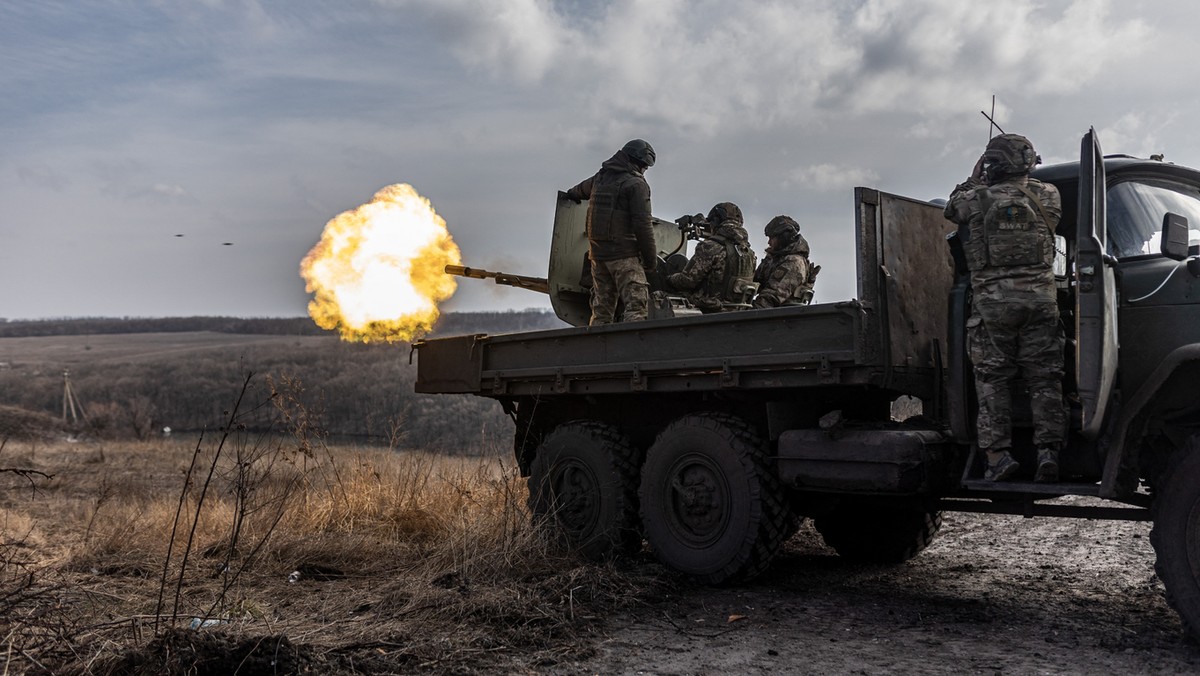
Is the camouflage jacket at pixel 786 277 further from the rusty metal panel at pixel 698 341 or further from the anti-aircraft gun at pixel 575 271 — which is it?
the rusty metal panel at pixel 698 341

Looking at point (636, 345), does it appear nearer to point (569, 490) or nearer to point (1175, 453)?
point (569, 490)

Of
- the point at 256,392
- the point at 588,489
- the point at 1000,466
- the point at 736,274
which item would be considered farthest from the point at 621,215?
the point at 256,392

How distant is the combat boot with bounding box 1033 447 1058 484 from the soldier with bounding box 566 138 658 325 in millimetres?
3705

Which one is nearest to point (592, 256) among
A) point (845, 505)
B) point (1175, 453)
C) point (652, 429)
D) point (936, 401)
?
→ point (652, 429)

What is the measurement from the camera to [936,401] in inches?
246

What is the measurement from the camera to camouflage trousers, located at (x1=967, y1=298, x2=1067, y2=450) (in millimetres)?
5500

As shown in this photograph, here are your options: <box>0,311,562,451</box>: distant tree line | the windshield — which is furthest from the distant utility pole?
the windshield

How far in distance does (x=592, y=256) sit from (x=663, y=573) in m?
2.92

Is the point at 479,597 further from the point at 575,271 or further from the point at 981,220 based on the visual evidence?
the point at 575,271

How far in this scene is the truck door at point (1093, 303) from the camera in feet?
17.0

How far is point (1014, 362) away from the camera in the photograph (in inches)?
221

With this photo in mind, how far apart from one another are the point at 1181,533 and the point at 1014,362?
1.18m

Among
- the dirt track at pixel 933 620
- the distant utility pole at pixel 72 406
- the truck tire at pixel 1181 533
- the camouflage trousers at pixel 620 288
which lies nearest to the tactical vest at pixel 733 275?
the camouflage trousers at pixel 620 288

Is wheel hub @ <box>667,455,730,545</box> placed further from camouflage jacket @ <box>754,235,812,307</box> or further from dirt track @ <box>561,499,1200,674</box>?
camouflage jacket @ <box>754,235,812,307</box>
